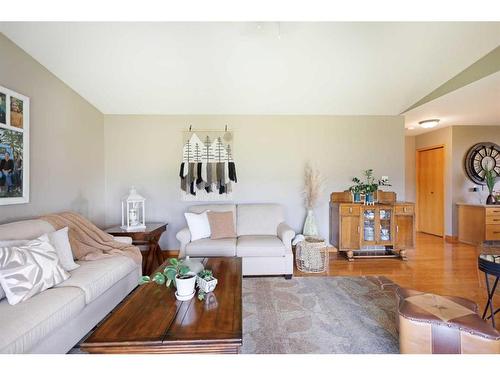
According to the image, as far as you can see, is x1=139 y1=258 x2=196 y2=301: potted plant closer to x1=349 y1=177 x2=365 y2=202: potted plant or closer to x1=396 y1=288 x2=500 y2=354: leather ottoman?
x1=396 y1=288 x2=500 y2=354: leather ottoman

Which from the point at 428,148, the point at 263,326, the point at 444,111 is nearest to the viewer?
the point at 263,326

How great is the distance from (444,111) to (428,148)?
1.74 metres

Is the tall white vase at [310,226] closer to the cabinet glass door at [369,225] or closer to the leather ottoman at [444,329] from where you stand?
the cabinet glass door at [369,225]

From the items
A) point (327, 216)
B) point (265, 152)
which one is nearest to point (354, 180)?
point (327, 216)

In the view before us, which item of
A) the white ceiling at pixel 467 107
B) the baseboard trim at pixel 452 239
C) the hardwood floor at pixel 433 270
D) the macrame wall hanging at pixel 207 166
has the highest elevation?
the white ceiling at pixel 467 107

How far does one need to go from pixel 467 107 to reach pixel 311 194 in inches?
102

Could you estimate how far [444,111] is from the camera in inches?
144

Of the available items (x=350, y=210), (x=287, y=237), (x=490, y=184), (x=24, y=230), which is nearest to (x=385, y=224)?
(x=350, y=210)

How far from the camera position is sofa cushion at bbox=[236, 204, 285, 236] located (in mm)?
3311

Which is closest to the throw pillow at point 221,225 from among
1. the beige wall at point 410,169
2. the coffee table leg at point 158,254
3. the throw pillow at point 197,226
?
the throw pillow at point 197,226

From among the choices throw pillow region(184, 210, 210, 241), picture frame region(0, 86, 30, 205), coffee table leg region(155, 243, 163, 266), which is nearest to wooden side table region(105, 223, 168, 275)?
coffee table leg region(155, 243, 163, 266)

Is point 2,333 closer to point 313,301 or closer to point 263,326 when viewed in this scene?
point 263,326

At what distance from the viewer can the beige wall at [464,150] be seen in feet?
14.8

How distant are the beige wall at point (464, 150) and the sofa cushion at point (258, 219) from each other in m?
3.67
